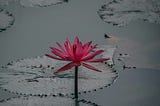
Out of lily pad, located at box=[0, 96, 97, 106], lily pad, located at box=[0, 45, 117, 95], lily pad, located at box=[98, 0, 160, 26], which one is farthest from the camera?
lily pad, located at box=[98, 0, 160, 26]

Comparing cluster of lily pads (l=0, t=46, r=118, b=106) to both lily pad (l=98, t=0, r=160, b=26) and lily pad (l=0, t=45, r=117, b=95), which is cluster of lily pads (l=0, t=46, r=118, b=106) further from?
lily pad (l=98, t=0, r=160, b=26)

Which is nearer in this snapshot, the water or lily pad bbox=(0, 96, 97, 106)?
lily pad bbox=(0, 96, 97, 106)

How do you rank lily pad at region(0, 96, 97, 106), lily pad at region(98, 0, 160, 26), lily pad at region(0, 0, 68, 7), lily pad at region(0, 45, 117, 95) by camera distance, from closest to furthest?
1. lily pad at region(0, 96, 97, 106)
2. lily pad at region(0, 45, 117, 95)
3. lily pad at region(98, 0, 160, 26)
4. lily pad at region(0, 0, 68, 7)

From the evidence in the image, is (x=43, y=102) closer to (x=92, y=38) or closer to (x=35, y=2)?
(x=92, y=38)

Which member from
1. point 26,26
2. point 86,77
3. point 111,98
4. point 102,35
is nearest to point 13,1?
point 26,26

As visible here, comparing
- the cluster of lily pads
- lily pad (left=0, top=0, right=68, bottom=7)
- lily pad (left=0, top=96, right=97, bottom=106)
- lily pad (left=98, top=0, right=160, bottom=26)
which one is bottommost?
lily pad (left=0, top=96, right=97, bottom=106)

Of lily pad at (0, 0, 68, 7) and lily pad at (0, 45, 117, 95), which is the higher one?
lily pad at (0, 0, 68, 7)

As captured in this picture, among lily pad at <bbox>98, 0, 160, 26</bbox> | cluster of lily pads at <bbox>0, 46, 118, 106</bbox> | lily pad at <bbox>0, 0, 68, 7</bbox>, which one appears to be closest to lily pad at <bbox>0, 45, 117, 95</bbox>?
cluster of lily pads at <bbox>0, 46, 118, 106</bbox>

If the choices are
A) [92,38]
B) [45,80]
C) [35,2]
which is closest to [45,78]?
[45,80]

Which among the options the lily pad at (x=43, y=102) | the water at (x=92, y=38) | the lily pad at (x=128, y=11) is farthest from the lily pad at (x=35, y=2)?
the lily pad at (x=43, y=102)

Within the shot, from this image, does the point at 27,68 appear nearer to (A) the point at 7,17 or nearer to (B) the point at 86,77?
(B) the point at 86,77
